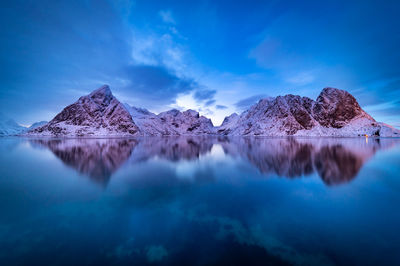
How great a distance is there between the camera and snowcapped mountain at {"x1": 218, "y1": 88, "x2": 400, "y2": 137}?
151m

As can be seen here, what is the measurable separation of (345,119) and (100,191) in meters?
210

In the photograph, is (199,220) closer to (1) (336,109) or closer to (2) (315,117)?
(2) (315,117)

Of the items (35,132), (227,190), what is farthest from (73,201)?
(35,132)

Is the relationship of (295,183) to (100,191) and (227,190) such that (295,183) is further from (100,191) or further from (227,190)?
(100,191)

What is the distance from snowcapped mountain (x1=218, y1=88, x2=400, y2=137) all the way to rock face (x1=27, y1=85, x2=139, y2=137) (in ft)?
407

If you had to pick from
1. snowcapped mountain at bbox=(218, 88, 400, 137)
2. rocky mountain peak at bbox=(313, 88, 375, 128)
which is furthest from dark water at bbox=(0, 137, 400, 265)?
rocky mountain peak at bbox=(313, 88, 375, 128)

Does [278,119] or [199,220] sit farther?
[278,119]

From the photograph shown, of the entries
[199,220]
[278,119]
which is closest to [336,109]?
[278,119]

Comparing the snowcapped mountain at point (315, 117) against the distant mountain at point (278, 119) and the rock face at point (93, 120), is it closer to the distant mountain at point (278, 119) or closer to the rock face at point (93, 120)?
the distant mountain at point (278, 119)

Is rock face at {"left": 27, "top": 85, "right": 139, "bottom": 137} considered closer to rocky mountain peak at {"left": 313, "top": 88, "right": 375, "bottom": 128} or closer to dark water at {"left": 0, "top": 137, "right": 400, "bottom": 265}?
dark water at {"left": 0, "top": 137, "right": 400, "bottom": 265}

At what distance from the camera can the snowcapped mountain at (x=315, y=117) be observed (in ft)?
497

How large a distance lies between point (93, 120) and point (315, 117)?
708 feet

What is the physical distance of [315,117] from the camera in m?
171

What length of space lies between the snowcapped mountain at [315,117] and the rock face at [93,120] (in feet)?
407
